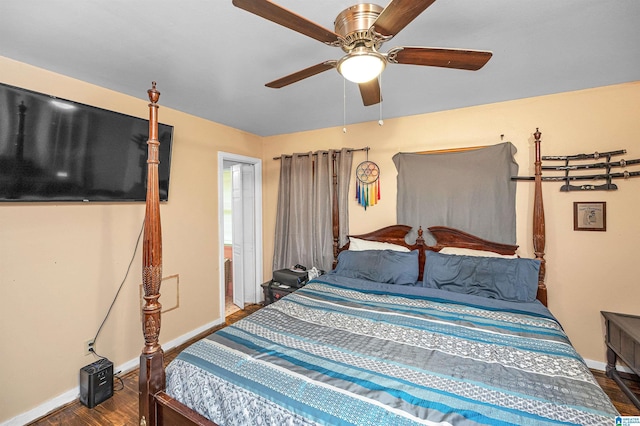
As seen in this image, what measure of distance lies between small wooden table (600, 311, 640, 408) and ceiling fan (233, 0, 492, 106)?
2.31m

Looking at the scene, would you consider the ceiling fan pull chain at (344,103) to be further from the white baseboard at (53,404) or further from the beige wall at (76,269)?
the white baseboard at (53,404)

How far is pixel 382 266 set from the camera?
2738 millimetres

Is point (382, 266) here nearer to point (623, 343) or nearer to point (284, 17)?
point (623, 343)

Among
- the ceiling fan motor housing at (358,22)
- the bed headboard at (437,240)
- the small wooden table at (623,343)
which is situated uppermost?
the ceiling fan motor housing at (358,22)

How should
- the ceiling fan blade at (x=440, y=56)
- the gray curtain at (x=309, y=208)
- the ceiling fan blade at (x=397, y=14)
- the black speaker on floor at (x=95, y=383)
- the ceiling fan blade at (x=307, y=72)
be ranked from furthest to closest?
the gray curtain at (x=309, y=208), the black speaker on floor at (x=95, y=383), the ceiling fan blade at (x=307, y=72), the ceiling fan blade at (x=440, y=56), the ceiling fan blade at (x=397, y=14)

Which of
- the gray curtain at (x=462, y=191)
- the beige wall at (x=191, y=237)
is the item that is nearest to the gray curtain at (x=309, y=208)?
the beige wall at (x=191, y=237)

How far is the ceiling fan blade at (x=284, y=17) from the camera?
3.30 feet

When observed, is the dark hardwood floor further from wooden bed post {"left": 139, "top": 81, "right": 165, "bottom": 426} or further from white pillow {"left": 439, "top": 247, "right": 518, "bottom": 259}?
white pillow {"left": 439, "top": 247, "right": 518, "bottom": 259}

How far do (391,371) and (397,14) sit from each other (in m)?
1.51

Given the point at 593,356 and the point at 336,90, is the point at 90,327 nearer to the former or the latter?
the point at 336,90

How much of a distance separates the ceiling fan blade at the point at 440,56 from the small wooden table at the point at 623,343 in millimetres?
2247

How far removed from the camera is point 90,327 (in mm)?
2293

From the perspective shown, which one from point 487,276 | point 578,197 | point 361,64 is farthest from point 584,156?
point 361,64

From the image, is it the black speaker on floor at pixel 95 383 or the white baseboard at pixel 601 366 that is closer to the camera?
the black speaker on floor at pixel 95 383
